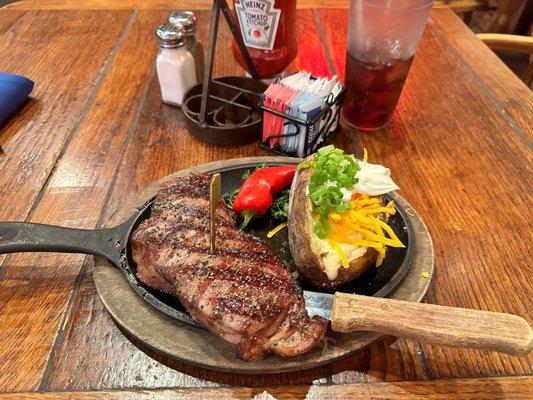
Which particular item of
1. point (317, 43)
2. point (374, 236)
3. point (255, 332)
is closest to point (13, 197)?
point (255, 332)

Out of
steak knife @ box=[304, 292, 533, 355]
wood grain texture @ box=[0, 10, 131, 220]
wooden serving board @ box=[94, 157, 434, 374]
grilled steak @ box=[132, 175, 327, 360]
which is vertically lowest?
wood grain texture @ box=[0, 10, 131, 220]

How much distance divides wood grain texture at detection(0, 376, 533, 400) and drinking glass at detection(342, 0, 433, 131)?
1.23 m

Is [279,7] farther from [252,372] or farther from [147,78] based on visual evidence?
[252,372]

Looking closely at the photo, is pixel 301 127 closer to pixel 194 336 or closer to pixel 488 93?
pixel 194 336

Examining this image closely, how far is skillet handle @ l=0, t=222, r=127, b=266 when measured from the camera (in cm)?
120

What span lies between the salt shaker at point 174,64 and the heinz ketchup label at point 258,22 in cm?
27

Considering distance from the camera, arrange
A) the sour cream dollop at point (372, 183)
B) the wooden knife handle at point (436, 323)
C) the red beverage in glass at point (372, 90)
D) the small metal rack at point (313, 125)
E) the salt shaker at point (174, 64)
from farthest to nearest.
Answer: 1. the salt shaker at point (174, 64)
2. the red beverage in glass at point (372, 90)
3. the small metal rack at point (313, 125)
4. the sour cream dollop at point (372, 183)
5. the wooden knife handle at point (436, 323)

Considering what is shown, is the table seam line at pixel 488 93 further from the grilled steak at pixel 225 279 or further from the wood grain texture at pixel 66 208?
the wood grain texture at pixel 66 208

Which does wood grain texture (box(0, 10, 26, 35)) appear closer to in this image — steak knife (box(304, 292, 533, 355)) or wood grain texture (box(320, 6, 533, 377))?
wood grain texture (box(320, 6, 533, 377))

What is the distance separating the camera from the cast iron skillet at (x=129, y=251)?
3.68 ft

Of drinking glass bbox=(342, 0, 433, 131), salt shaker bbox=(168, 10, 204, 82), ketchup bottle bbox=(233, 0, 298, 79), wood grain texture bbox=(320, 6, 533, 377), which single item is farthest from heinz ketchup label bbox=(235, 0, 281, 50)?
wood grain texture bbox=(320, 6, 533, 377)

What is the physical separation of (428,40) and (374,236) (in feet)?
6.20

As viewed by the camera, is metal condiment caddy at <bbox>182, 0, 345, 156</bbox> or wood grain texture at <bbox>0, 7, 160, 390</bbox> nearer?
wood grain texture at <bbox>0, 7, 160, 390</bbox>

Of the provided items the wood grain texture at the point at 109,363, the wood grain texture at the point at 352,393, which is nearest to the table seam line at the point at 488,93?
the wood grain texture at the point at 352,393
